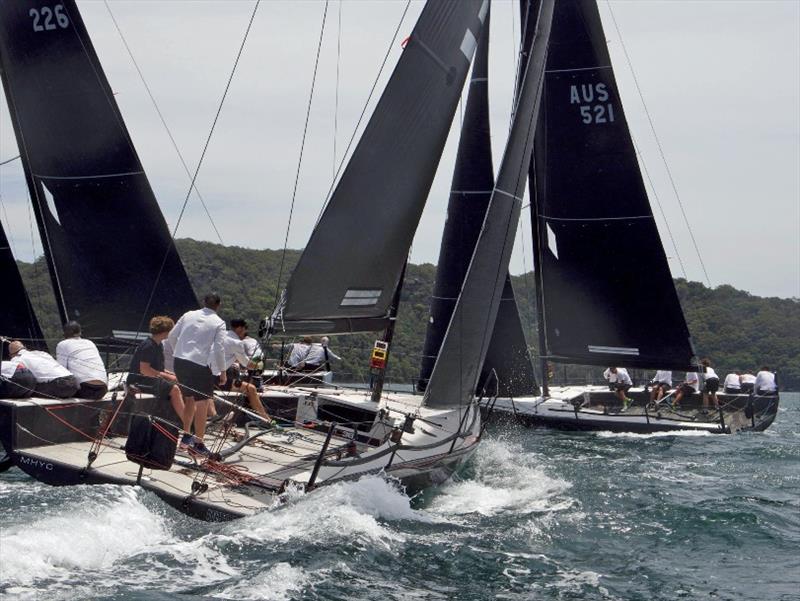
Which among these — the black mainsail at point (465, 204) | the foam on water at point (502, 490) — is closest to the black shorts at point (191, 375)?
the foam on water at point (502, 490)

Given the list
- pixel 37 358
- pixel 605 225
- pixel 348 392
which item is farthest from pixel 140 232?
pixel 605 225

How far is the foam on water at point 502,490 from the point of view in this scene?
1092 cm

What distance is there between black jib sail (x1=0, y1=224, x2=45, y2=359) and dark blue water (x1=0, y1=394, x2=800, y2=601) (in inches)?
138

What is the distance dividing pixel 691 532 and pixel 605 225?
11449mm

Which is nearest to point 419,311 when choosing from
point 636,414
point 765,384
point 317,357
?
point 765,384

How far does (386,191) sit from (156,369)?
2918mm

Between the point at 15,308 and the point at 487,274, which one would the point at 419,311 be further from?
the point at 487,274

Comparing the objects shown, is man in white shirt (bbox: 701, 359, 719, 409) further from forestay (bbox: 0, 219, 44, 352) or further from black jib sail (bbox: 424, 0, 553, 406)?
forestay (bbox: 0, 219, 44, 352)

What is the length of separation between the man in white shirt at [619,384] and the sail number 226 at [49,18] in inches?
501

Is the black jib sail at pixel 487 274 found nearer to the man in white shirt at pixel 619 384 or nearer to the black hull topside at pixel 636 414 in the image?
the black hull topside at pixel 636 414

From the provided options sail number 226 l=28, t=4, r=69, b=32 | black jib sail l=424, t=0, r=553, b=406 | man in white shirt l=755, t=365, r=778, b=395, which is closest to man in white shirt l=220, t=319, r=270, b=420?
black jib sail l=424, t=0, r=553, b=406

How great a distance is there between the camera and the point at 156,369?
429 inches

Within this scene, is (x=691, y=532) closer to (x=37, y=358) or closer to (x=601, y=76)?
(x=37, y=358)

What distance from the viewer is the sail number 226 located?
1584cm
